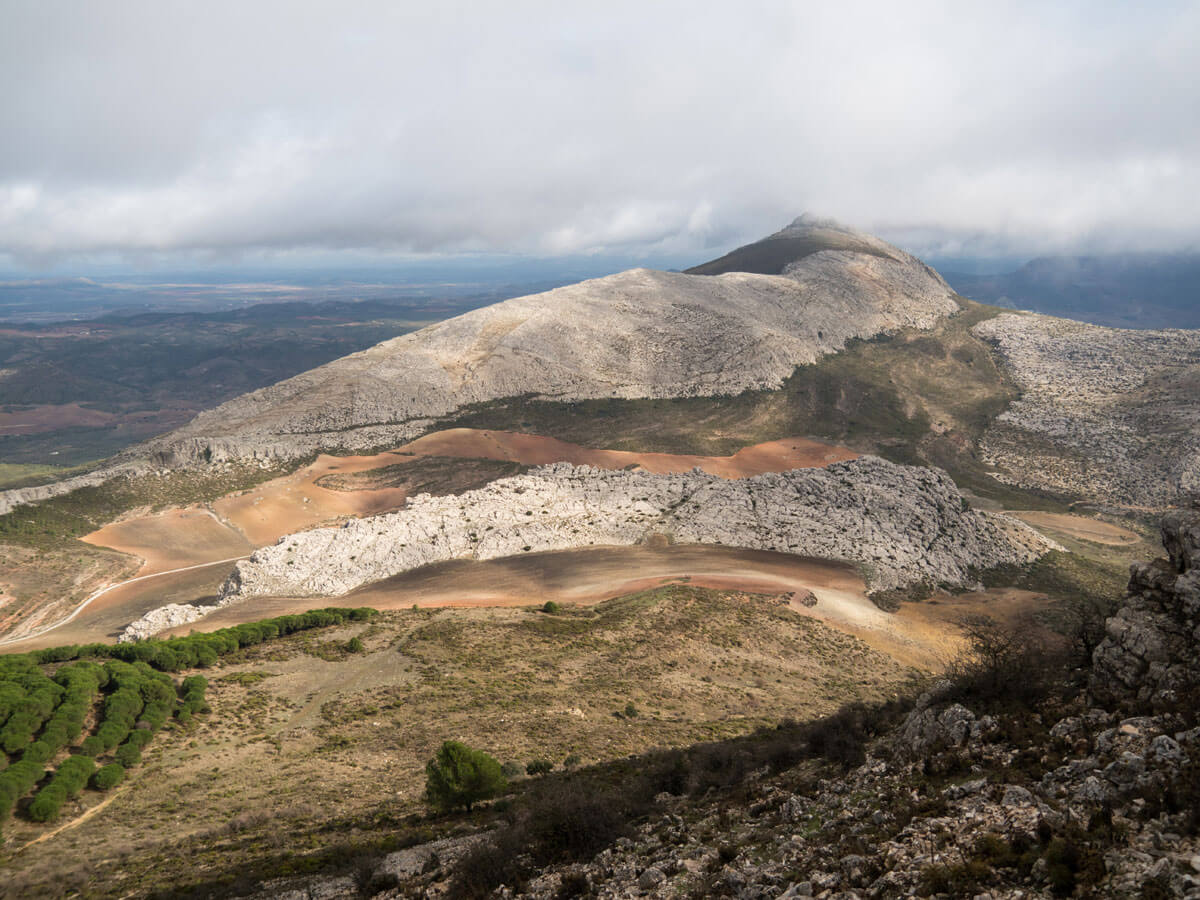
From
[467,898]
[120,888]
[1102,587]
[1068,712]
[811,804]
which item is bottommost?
[1102,587]

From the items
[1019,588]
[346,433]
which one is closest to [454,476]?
[346,433]

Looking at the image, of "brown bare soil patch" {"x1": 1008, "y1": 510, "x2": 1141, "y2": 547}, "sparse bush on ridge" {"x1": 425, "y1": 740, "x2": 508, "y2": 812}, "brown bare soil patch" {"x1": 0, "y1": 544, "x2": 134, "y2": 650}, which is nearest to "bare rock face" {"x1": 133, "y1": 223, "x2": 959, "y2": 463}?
"brown bare soil patch" {"x1": 0, "y1": 544, "x2": 134, "y2": 650}

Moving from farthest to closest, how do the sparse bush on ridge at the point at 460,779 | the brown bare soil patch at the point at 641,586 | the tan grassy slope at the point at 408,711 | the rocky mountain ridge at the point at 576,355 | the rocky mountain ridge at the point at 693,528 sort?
the rocky mountain ridge at the point at 576,355
the rocky mountain ridge at the point at 693,528
the brown bare soil patch at the point at 641,586
the sparse bush on ridge at the point at 460,779
the tan grassy slope at the point at 408,711

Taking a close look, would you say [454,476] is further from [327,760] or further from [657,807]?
[657,807]

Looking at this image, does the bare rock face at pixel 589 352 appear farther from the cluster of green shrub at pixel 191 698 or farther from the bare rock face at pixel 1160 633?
the bare rock face at pixel 1160 633

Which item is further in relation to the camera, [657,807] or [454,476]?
[454,476]

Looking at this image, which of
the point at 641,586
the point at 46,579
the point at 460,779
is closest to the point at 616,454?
the point at 641,586

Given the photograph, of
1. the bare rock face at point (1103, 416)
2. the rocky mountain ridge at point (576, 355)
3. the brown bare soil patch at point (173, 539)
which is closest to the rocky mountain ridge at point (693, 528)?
the brown bare soil patch at point (173, 539)
